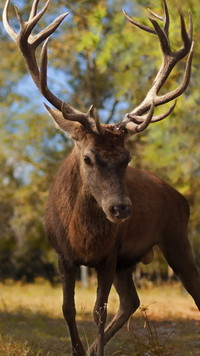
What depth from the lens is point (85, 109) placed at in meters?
18.4

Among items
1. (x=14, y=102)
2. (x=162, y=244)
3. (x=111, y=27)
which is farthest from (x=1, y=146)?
(x=162, y=244)

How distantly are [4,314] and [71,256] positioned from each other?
4.69 meters

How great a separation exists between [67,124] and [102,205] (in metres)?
0.99

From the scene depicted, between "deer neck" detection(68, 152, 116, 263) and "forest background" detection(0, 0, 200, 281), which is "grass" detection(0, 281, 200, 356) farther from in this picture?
"forest background" detection(0, 0, 200, 281)

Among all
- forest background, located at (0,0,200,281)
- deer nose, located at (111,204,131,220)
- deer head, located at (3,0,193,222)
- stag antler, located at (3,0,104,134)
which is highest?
stag antler, located at (3,0,104,134)

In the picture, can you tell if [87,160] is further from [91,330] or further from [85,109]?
[85,109]

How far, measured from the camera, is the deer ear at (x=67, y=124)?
6039 millimetres

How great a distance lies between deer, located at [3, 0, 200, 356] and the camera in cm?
562

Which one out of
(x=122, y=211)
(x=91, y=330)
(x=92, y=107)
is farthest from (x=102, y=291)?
(x=91, y=330)

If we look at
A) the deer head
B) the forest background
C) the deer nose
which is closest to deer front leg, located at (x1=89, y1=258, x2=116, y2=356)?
the deer head

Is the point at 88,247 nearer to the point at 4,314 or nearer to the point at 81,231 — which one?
the point at 81,231

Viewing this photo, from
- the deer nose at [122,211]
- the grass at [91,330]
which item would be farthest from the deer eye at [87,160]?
the grass at [91,330]

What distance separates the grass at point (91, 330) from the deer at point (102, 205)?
385 mm

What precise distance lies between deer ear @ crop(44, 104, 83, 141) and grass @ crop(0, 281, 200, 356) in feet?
5.14
